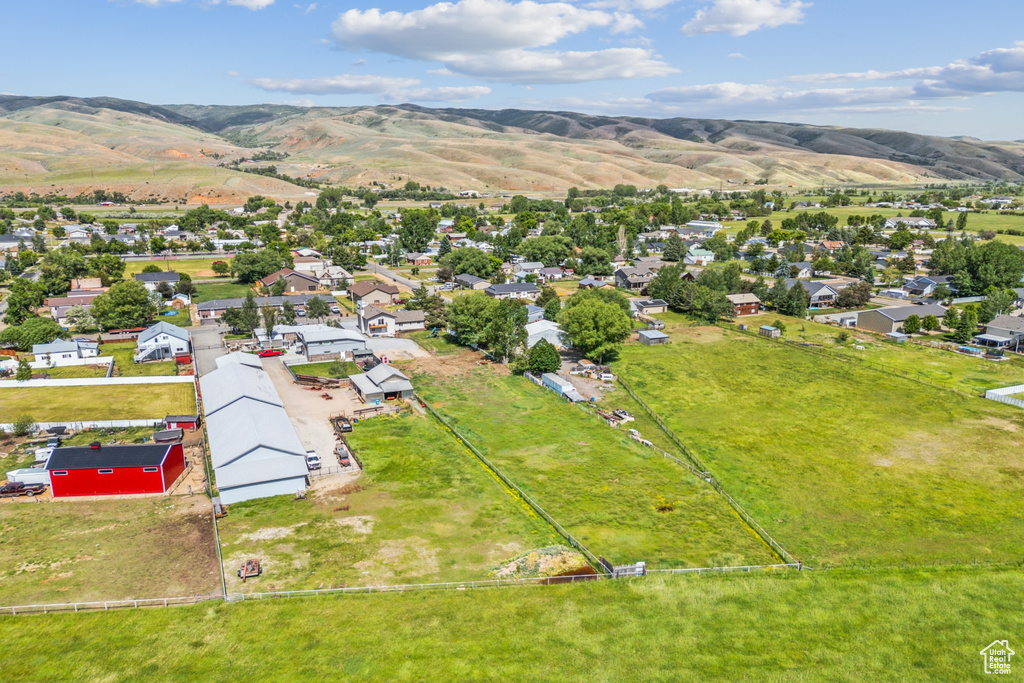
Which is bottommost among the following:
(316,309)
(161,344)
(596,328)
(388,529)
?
(388,529)

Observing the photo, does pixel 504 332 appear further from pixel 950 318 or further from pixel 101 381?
pixel 950 318

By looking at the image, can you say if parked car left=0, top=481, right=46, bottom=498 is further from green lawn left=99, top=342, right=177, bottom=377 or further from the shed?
the shed

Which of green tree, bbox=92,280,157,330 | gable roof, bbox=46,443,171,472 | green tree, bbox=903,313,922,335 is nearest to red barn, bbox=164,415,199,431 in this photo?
gable roof, bbox=46,443,171,472

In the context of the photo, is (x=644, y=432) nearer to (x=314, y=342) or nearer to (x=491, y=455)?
(x=491, y=455)

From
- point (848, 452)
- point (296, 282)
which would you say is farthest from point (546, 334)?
point (296, 282)

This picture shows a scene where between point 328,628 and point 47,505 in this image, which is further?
point 47,505

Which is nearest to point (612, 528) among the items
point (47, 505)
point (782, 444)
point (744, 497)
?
point (744, 497)

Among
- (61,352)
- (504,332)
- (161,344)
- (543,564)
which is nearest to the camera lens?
(543,564)

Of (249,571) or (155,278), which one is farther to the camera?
(155,278)
